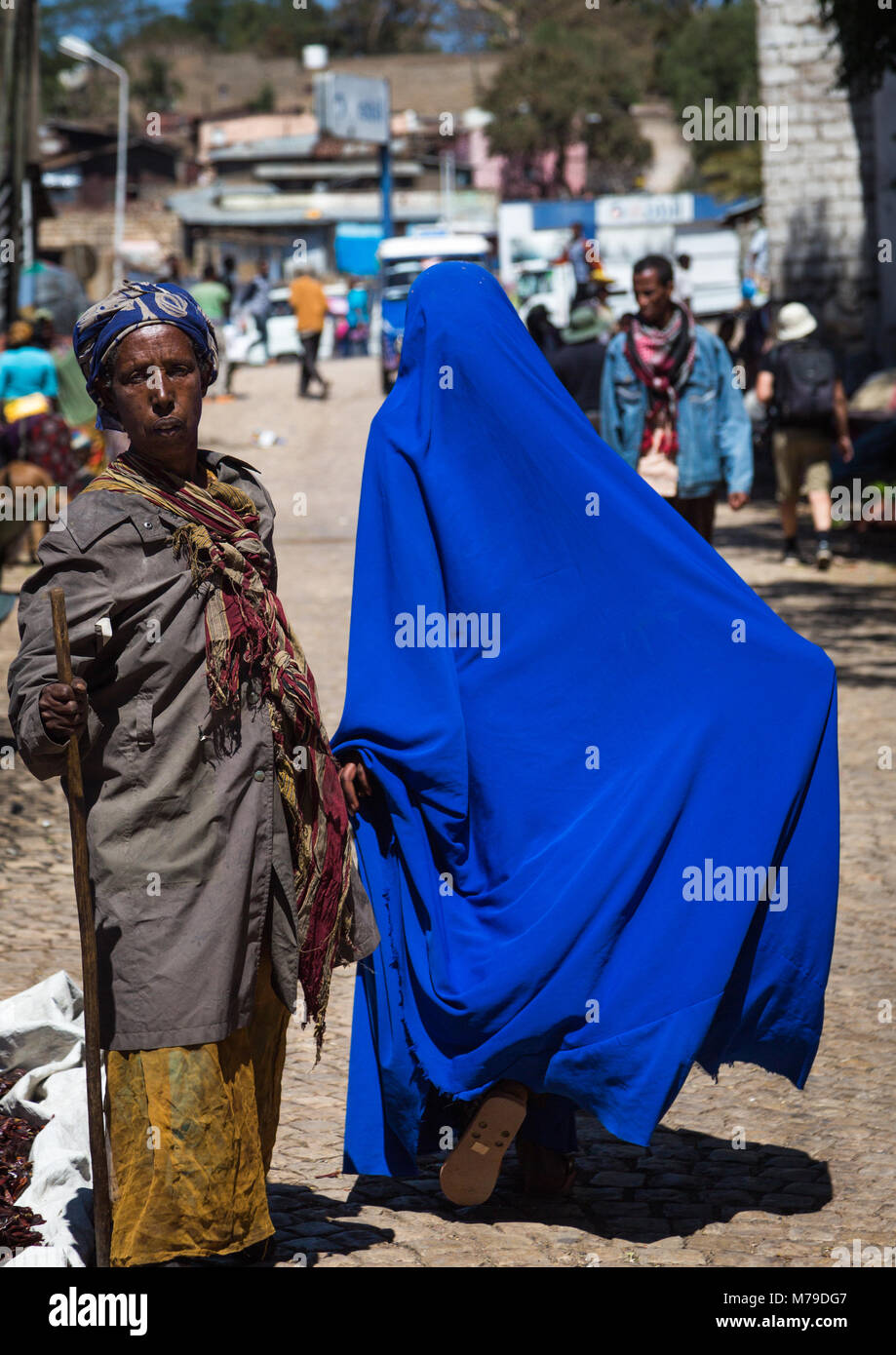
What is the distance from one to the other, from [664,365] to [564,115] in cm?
5087

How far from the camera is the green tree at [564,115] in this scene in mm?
56094

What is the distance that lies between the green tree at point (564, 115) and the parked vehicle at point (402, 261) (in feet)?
90.9

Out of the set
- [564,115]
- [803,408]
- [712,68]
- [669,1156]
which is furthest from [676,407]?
[712,68]

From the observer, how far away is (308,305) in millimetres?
25469

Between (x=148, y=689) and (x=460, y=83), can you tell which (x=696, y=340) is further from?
(x=460, y=83)

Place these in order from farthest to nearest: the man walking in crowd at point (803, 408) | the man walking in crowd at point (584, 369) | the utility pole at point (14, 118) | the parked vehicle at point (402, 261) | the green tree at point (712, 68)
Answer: the green tree at point (712, 68) → the parked vehicle at point (402, 261) → the utility pole at point (14, 118) → the man walking in crowd at point (584, 369) → the man walking in crowd at point (803, 408)

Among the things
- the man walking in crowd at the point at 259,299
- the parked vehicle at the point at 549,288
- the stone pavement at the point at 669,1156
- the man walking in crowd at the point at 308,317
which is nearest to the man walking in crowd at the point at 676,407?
the stone pavement at the point at 669,1156

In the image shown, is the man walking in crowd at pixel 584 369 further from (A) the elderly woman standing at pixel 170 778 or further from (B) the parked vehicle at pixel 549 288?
(B) the parked vehicle at pixel 549 288

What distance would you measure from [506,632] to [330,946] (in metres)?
0.78

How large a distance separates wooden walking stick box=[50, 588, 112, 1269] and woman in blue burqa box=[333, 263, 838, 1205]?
0.80 m

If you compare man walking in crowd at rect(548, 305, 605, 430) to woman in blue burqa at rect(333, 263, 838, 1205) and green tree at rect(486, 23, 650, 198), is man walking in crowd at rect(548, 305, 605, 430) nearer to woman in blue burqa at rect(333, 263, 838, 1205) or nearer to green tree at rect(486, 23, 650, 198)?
woman in blue burqa at rect(333, 263, 838, 1205)

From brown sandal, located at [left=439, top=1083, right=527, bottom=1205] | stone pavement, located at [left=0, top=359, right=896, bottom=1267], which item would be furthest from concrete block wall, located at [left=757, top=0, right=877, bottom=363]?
brown sandal, located at [left=439, top=1083, right=527, bottom=1205]

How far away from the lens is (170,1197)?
327cm

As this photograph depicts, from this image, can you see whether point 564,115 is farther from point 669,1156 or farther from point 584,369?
point 669,1156
